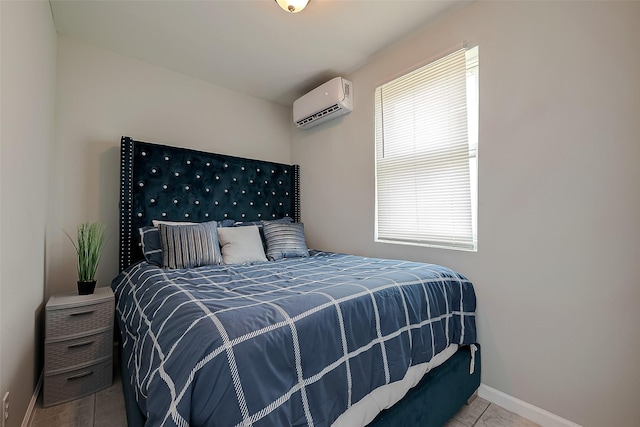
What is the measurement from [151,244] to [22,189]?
98 cm

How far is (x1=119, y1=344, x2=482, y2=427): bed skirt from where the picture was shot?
3.80 ft

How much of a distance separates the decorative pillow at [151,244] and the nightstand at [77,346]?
0.39m

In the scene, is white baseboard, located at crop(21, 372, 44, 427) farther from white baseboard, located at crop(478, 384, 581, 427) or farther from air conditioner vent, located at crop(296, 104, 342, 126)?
air conditioner vent, located at crop(296, 104, 342, 126)

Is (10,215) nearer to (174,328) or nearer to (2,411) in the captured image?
(2,411)

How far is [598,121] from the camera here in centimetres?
140

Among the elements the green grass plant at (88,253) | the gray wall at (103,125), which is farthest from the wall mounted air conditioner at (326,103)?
the green grass plant at (88,253)

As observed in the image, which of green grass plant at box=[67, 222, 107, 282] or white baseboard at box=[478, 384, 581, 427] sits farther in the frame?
green grass plant at box=[67, 222, 107, 282]

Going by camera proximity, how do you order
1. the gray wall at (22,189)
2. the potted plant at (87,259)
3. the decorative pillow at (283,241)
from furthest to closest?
the decorative pillow at (283,241) → the potted plant at (87,259) → the gray wall at (22,189)

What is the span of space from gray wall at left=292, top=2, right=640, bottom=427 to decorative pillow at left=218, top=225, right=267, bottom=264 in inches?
59.7

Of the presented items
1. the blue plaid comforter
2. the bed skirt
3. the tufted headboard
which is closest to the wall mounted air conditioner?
the tufted headboard

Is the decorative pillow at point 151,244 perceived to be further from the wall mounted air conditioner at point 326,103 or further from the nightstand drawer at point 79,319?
the wall mounted air conditioner at point 326,103

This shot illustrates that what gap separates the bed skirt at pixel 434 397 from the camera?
3.80ft

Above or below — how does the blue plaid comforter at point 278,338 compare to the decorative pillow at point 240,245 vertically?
below

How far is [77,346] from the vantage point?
172 centimetres
